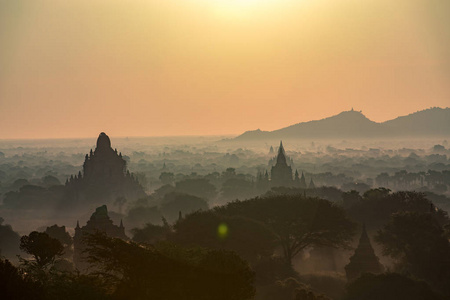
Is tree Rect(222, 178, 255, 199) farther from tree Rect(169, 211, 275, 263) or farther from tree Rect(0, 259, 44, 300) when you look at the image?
tree Rect(0, 259, 44, 300)

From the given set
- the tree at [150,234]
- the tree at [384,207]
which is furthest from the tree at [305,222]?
the tree at [384,207]

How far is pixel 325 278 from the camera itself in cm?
6006

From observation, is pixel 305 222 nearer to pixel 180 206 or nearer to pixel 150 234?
pixel 150 234

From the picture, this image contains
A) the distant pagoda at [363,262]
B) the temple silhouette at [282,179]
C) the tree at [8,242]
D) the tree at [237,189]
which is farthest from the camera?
the tree at [237,189]

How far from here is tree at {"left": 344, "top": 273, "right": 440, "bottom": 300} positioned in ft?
152

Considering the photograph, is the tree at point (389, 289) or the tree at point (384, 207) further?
the tree at point (384, 207)

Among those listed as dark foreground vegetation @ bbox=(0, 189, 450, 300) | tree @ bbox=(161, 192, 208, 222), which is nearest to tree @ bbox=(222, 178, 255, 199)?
tree @ bbox=(161, 192, 208, 222)

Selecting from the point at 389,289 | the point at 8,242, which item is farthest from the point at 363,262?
the point at 8,242

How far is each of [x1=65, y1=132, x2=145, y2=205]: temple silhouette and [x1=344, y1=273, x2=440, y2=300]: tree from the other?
104 m

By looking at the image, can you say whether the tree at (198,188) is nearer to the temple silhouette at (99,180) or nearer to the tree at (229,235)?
the temple silhouette at (99,180)

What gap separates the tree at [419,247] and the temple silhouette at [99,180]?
307ft

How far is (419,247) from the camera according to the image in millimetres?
60406

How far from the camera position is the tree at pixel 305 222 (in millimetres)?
67188

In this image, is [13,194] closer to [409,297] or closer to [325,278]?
[325,278]
